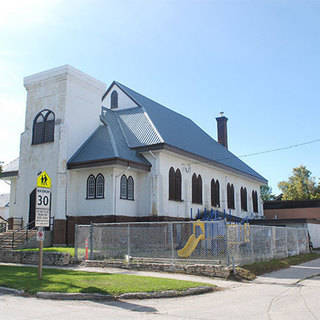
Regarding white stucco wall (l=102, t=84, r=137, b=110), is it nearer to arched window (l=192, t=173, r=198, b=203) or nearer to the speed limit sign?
arched window (l=192, t=173, r=198, b=203)

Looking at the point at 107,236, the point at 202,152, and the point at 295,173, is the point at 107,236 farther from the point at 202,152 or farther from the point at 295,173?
the point at 295,173

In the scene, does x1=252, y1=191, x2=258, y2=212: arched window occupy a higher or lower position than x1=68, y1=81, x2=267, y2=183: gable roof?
lower

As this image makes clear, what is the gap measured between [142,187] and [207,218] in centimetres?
589

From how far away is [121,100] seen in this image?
31609mm

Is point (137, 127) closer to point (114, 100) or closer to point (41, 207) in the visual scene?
point (114, 100)

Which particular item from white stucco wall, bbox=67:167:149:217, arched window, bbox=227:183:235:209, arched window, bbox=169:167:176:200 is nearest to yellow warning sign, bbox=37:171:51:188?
white stucco wall, bbox=67:167:149:217

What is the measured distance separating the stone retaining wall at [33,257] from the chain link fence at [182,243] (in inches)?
31.4

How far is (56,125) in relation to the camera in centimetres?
2502

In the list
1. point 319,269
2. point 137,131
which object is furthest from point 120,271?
point 137,131

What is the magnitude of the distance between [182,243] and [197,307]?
386 inches

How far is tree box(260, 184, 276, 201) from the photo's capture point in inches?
3333

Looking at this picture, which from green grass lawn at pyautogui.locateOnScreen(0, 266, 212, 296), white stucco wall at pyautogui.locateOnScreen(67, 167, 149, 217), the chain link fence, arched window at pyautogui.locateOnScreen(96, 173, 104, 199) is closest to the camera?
green grass lawn at pyautogui.locateOnScreen(0, 266, 212, 296)

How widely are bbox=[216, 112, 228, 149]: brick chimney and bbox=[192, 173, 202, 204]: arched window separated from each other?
45.1 ft

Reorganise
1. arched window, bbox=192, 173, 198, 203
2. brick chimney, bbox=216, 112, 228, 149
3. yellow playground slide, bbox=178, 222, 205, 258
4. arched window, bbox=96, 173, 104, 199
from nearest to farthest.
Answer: yellow playground slide, bbox=178, 222, 205, 258
arched window, bbox=96, 173, 104, 199
arched window, bbox=192, 173, 198, 203
brick chimney, bbox=216, 112, 228, 149
